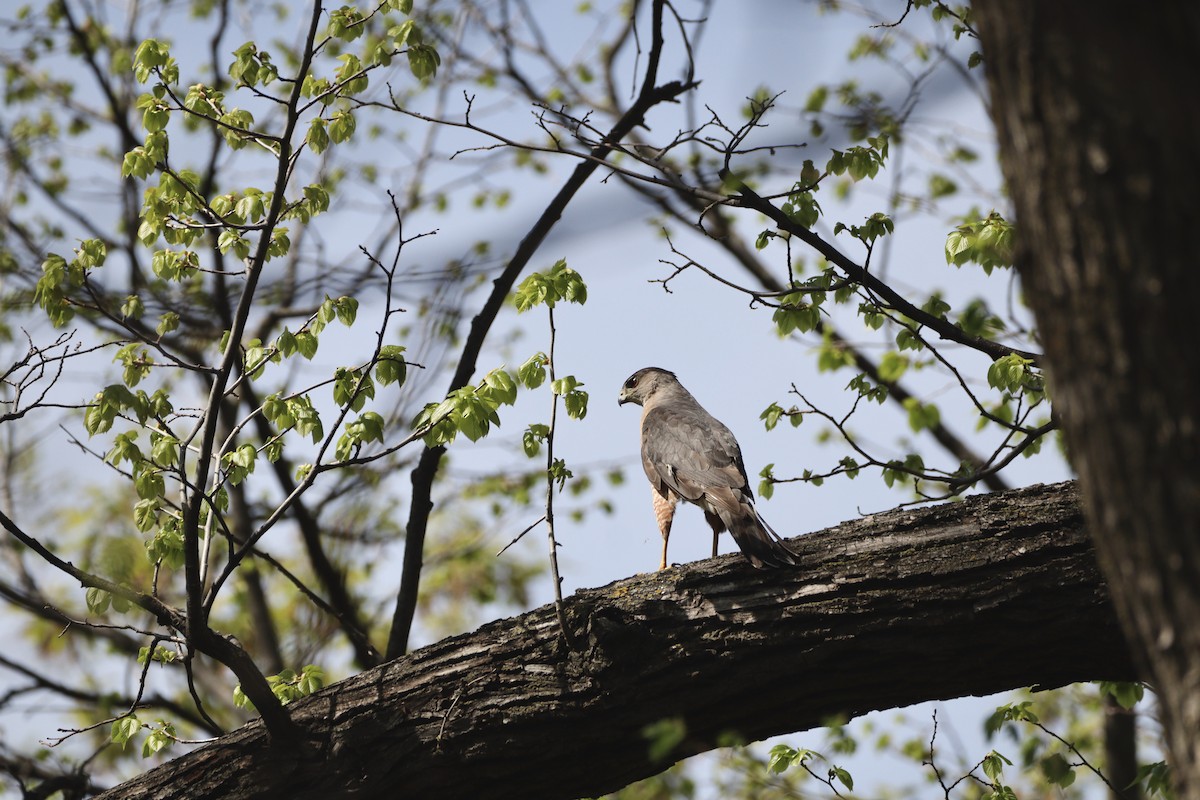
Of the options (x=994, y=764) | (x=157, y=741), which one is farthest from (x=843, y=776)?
(x=157, y=741)

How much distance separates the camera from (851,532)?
3471 millimetres

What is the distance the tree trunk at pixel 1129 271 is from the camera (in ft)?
4.85

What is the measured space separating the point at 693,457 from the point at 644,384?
86.0 inches

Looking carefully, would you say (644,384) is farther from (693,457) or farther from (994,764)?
(994,764)

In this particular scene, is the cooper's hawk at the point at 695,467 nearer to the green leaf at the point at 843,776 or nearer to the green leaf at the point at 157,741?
the green leaf at the point at 843,776

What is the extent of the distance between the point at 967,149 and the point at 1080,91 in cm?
831

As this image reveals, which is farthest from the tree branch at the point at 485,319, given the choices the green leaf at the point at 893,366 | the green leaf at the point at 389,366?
the green leaf at the point at 893,366

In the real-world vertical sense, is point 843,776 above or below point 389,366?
below

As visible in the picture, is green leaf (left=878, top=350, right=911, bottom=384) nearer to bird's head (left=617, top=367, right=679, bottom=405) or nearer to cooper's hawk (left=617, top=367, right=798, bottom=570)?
cooper's hawk (left=617, top=367, right=798, bottom=570)

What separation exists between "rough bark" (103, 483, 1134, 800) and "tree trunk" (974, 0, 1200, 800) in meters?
1.58

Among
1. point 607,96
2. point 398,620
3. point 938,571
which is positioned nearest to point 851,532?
point 938,571

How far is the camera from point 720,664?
3.22 m

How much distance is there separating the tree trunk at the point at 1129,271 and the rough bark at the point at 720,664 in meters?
1.58

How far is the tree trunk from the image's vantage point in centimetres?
148
